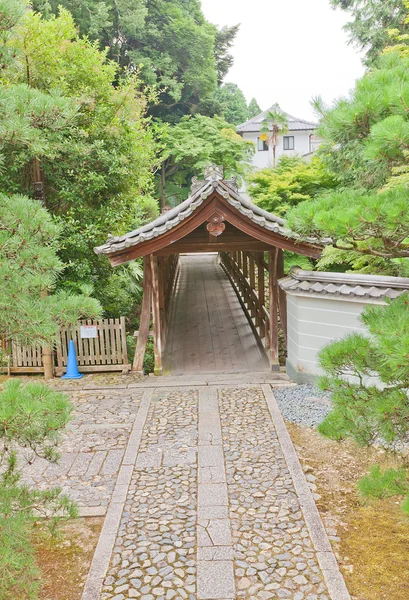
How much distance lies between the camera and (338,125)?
279 cm

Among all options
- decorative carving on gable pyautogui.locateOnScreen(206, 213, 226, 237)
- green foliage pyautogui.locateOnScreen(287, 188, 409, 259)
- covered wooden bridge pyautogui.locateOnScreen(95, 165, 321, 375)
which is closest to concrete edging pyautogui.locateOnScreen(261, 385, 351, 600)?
green foliage pyautogui.locateOnScreen(287, 188, 409, 259)

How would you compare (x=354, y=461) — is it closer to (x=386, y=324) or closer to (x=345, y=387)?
(x=345, y=387)

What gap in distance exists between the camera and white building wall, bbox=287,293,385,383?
727cm

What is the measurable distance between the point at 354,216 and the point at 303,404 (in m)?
5.13

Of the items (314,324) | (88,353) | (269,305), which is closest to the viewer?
(314,324)

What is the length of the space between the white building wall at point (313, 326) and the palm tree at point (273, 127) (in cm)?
2379

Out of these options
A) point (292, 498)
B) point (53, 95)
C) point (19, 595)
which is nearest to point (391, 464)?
point (292, 498)

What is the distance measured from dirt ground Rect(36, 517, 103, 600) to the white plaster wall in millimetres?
4309

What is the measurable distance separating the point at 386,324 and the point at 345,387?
92cm

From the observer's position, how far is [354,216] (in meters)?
2.50

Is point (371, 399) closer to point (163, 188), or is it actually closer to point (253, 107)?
point (163, 188)

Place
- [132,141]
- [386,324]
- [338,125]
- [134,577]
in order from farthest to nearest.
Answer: [132,141], [134,577], [338,125], [386,324]

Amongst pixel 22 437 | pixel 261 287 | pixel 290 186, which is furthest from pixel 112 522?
pixel 290 186

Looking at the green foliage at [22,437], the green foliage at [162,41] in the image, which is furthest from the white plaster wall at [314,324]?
the green foliage at [162,41]
